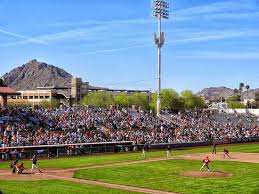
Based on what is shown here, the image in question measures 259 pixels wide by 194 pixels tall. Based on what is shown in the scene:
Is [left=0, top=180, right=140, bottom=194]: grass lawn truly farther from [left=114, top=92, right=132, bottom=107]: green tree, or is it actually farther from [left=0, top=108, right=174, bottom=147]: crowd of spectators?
[left=114, top=92, right=132, bottom=107]: green tree

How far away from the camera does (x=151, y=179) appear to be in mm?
35219

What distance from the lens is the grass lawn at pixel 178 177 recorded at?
31109 millimetres

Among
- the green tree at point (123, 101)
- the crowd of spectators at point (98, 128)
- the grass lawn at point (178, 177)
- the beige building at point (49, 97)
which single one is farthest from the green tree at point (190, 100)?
the grass lawn at point (178, 177)

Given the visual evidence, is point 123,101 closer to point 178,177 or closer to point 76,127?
point 76,127

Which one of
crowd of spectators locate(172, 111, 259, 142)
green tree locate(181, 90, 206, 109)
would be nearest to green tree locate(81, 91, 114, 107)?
green tree locate(181, 90, 206, 109)

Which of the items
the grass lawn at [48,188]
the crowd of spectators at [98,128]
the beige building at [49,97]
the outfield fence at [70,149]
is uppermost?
the beige building at [49,97]

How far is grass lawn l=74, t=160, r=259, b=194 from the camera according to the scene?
102 feet

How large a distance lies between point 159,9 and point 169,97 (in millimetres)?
57617

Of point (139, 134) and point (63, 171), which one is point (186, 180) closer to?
point (63, 171)

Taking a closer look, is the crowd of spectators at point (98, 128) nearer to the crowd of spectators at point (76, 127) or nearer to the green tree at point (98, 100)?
the crowd of spectators at point (76, 127)

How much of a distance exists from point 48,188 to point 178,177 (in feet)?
35.2

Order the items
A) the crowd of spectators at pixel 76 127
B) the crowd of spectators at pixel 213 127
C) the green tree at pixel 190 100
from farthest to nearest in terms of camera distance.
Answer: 1. the green tree at pixel 190 100
2. the crowd of spectators at pixel 213 127
3. the crowd of spectators at pixel 76 127

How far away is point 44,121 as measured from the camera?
205 ft

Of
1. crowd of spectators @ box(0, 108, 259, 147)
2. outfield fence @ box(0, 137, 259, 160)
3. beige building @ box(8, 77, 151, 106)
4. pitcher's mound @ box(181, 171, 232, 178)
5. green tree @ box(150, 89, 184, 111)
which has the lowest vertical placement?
pitcher's mound @ box(181, 171, 232, 178)
